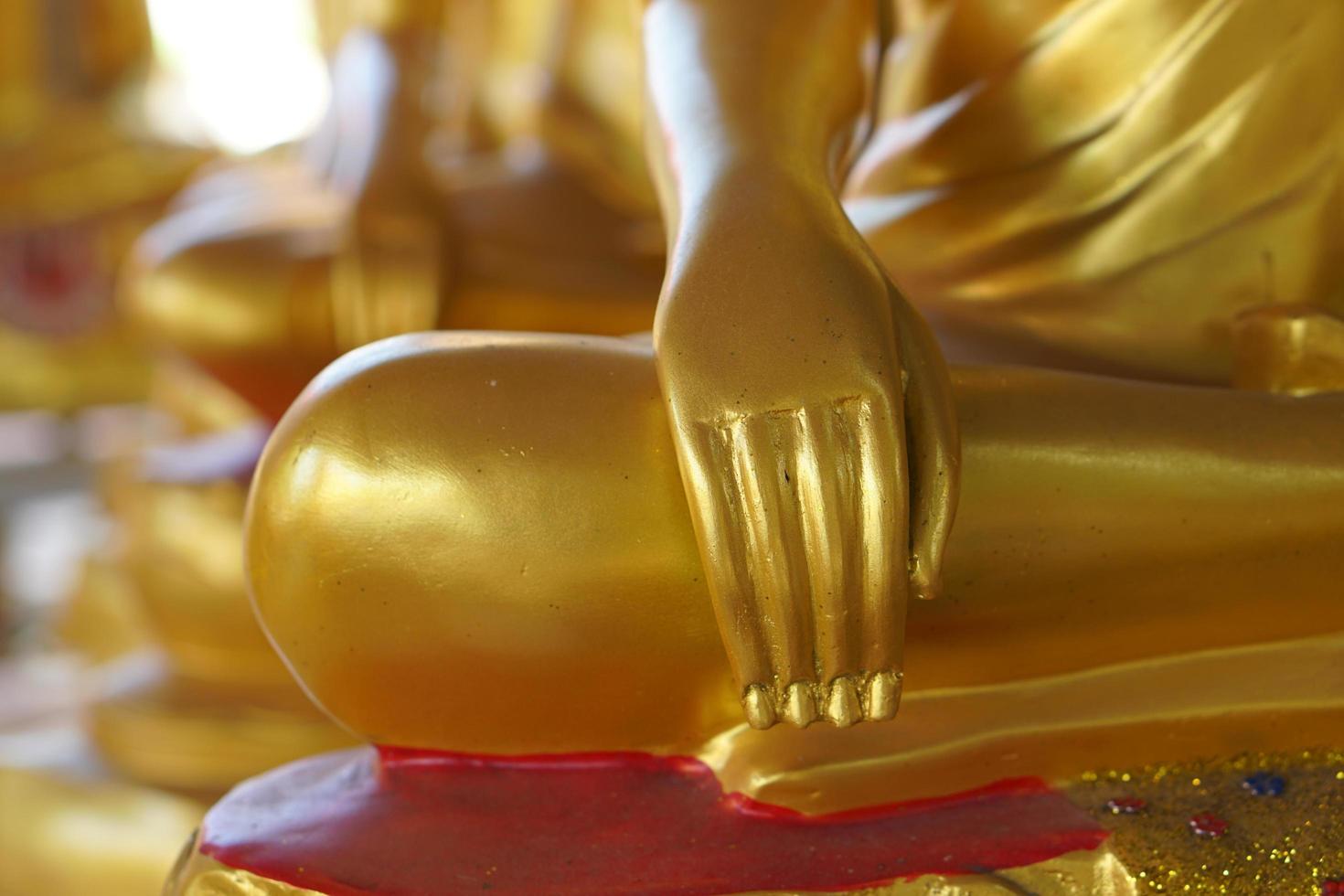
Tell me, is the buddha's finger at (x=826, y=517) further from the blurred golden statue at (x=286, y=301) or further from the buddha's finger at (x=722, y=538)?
the blurred golden statue at (x=286, y=301)

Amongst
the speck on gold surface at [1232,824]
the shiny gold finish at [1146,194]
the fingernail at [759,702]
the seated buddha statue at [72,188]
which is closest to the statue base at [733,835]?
the speck on gold surface at [1232,824]

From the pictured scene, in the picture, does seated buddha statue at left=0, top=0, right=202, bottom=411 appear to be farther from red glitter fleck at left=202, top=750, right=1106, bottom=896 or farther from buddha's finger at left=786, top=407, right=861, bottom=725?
buddha's finger at left=786, top=407, right=861, bottom=725

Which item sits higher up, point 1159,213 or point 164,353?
point 1159,213

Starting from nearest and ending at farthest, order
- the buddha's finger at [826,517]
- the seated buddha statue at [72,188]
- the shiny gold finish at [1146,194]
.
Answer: the buddha's finger at [826,517] → the shiny gold finish at [1146,194] → the seated buddha statue at [72,188]

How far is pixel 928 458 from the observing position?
2.23 feet

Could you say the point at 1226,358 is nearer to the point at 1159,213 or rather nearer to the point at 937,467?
the point at 1159,213

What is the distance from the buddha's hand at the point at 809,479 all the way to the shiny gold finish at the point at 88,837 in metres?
0.92

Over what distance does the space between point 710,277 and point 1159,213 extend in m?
0.40

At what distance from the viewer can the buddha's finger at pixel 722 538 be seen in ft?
2.15

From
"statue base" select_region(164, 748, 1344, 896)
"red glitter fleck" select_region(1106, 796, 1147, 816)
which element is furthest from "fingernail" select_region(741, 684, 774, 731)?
"red glitter fleck" select_region(1106, 796, 1147, 816)

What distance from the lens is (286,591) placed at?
2.56 feet

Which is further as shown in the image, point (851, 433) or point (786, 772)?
point (786, 772)

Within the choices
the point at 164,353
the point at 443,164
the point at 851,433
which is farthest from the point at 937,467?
the point at 443,164

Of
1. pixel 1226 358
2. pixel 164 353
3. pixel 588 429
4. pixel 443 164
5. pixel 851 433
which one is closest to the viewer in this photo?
pixel 851 433
